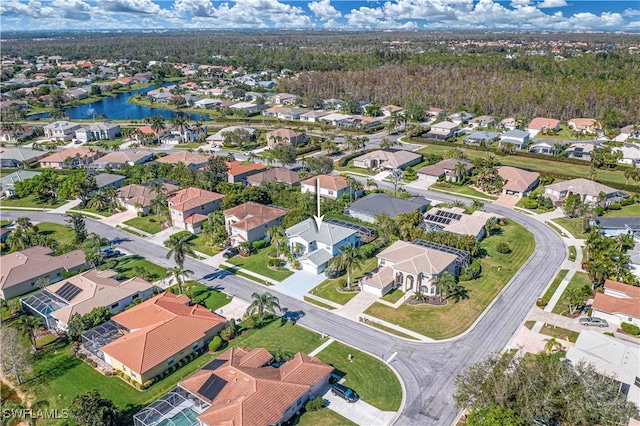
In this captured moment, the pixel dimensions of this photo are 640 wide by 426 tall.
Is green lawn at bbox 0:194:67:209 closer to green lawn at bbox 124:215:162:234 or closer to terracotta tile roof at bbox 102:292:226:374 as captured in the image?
green lawn at bbox 124:215:162:234

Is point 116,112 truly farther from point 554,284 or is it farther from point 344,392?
point 554,284

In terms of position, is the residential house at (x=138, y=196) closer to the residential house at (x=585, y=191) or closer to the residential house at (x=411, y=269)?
the residential house at (x=411, y=269)

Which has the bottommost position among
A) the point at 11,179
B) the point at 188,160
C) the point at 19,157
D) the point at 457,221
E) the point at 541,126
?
the point at 19,157

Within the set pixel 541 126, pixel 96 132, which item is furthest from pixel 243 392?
pixel 541 126

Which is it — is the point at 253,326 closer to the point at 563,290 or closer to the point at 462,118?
the point at 563,290

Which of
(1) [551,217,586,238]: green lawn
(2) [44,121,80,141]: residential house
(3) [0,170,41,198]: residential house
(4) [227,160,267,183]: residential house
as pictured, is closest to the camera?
(1) [551,217,586,238]: green lawn

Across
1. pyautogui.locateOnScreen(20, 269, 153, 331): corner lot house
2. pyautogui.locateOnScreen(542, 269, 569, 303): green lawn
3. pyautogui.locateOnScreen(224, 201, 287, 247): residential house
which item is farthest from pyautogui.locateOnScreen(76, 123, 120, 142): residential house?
pyautogui.locateOnScreen(542, 269, 569, 303): green lawn
